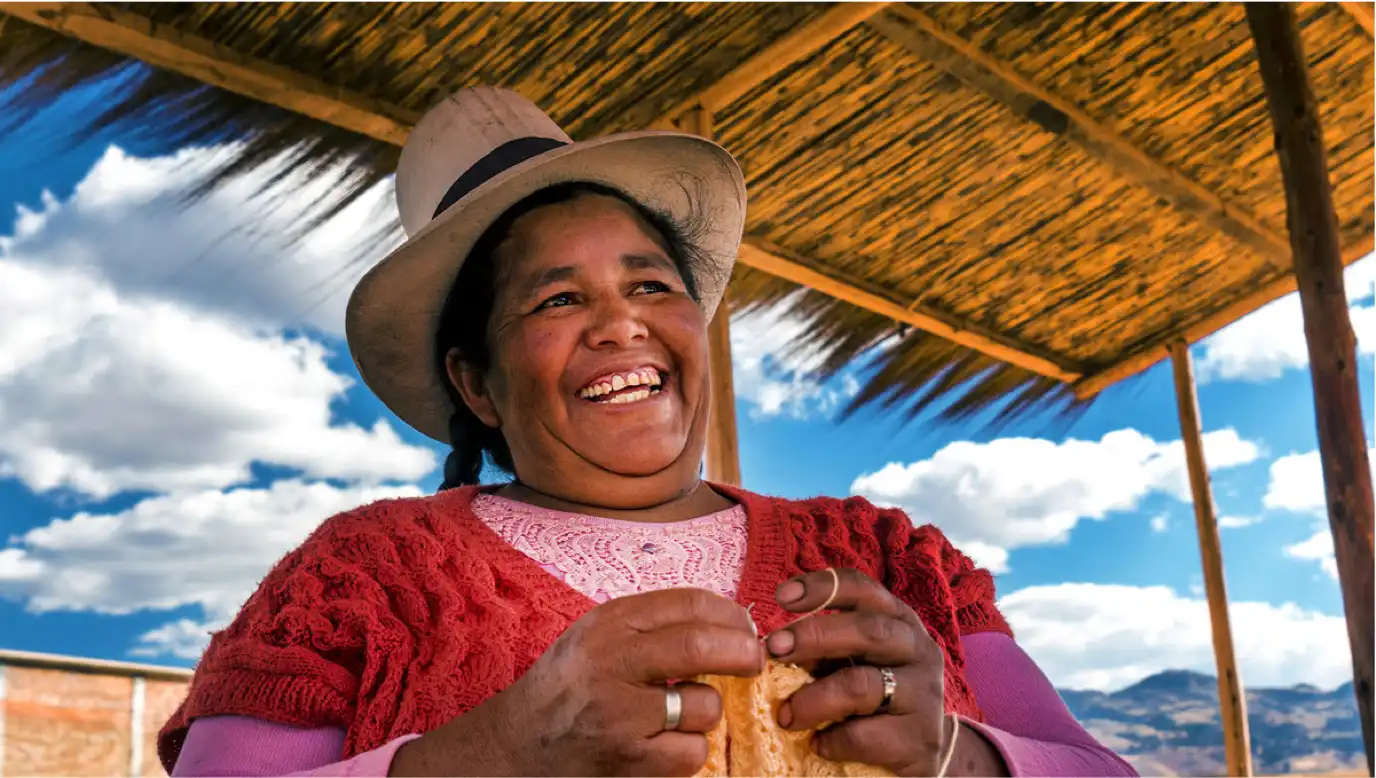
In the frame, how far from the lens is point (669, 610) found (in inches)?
44.3

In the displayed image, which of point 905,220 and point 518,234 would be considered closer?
point 518,234

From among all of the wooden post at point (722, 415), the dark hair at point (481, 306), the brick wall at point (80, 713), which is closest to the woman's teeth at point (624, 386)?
the dark hair at point (481, 306)

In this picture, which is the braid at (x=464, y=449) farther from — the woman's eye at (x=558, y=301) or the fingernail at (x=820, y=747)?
the fingernail at (x=820, y=747)

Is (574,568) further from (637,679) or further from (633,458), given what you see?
(637,679)

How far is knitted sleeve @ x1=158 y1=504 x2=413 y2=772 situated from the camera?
1363 mm

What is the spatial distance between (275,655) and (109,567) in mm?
4122

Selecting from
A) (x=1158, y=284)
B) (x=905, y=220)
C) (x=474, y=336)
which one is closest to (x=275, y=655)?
(x=474, y=336)

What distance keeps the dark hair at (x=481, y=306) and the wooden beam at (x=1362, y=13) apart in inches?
151

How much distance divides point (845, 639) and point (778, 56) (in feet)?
11.0

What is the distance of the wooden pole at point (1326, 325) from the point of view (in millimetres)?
4203

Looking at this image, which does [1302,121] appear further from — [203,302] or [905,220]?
[203,302]

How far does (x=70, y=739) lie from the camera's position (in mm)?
4641

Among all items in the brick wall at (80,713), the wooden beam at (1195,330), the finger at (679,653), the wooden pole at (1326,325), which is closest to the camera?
the finger at (679,653)

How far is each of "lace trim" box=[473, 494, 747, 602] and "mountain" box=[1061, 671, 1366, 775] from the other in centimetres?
677
